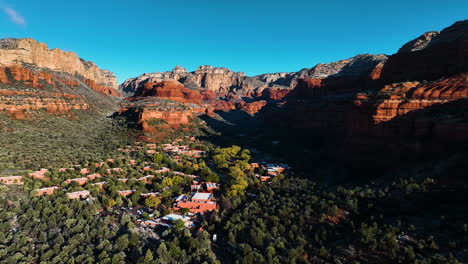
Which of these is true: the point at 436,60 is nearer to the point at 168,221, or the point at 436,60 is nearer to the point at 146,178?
the point at 168,221

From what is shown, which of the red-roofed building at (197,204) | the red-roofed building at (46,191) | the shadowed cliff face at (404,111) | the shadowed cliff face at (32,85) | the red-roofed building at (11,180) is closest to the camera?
the red-roofed building at (46,191)

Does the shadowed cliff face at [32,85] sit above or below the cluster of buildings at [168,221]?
above

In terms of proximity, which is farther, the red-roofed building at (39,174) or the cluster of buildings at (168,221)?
the red-roofed building at (39,174)

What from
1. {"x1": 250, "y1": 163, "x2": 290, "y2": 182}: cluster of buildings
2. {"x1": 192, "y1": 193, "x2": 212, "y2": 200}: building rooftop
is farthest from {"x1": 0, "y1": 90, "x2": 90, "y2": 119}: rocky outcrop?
{"x1": 250, "y1": 163, "x2": 290, "y2": 182}: cluster of buildings

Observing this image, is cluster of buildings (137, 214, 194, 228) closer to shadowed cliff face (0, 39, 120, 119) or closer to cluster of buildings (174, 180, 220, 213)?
cluster of buildings (174, 180, 220, 213)

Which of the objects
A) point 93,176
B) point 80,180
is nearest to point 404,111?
point 93,176

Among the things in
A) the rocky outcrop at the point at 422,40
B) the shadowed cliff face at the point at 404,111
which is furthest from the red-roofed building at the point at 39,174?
the rocky outcrop at the point at 422,40

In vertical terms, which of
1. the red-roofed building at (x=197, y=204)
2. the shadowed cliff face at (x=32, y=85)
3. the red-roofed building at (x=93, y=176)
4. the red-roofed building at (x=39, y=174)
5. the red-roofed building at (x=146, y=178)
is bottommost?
the red-roofed building at (x=197, y=204)

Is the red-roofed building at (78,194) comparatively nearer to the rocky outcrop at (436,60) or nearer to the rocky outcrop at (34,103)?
the rocky outcrop at (34,103)

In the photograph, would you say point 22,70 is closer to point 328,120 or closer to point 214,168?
point 214,168

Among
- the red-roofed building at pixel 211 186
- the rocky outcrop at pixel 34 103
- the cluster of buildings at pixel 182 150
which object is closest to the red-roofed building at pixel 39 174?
the red-roofed building at pixel 211 186

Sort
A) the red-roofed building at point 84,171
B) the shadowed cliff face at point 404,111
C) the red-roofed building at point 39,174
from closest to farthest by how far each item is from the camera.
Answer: the shadowed cliff face at point 404,111, the red-roofed building at point 39,174, the red-roofed building at point 84,171
